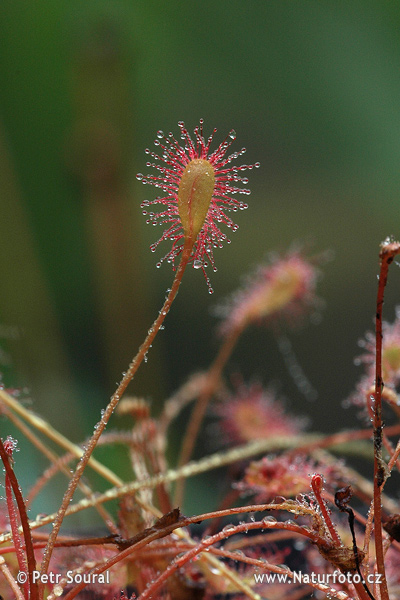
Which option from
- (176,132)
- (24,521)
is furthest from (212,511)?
(176,132)

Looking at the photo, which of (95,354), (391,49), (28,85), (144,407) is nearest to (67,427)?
(95,354)

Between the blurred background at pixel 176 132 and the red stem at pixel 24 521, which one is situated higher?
the blurred background at pixel 176 132

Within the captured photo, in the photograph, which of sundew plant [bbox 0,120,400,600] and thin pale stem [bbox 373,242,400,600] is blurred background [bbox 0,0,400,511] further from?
thin pale stem [bbox 373,242,400,600]

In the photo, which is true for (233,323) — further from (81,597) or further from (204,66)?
(204,66)

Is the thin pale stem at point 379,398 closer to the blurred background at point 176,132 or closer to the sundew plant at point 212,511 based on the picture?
the sundew plant at point 212,511

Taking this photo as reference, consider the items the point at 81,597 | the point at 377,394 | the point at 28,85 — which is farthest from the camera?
the point at 28,85

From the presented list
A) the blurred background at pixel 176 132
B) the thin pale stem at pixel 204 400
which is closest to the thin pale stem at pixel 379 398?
the thin pale stem at pixel 204 400

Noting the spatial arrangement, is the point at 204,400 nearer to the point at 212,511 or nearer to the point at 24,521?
the point at 212,511
